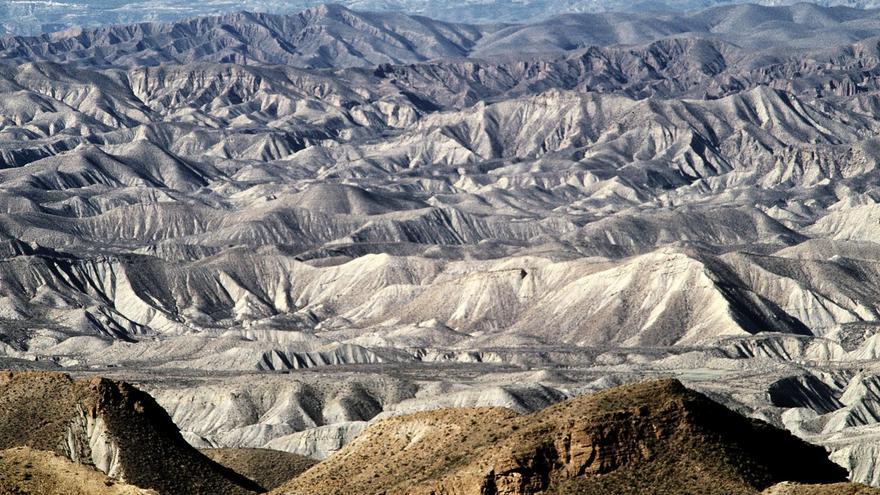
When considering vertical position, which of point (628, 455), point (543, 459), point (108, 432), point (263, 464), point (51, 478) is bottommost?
point (263, 464)

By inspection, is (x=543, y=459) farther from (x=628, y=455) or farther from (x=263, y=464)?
(x=263, y=464)

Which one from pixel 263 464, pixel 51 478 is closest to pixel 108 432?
pixel 51 478

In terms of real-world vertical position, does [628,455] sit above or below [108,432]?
above

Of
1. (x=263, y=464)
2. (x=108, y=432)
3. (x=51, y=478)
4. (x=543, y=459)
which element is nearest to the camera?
(x=543, y=459)

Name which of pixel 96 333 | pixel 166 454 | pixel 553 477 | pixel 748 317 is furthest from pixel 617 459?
pixel 96 333

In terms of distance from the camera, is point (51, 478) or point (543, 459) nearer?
point (543, 459)

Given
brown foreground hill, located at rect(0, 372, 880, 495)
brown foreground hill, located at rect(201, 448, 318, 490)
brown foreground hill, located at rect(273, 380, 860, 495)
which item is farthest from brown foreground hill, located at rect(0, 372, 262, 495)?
brown foreground hill, located at rect(273, 380, 860, 495)

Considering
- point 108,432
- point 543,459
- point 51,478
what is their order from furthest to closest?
point 108,432 < point 51,478 < point 543,459
